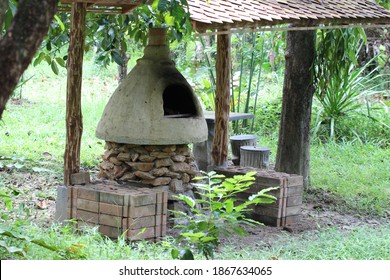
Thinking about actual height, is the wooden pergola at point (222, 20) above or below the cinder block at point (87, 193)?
above

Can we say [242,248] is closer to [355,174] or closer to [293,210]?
[293,210]

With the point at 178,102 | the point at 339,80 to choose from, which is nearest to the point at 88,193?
the point at 178,102

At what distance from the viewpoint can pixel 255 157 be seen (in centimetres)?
962

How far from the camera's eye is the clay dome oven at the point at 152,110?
7.64 m

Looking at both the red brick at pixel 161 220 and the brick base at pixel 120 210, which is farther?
the red brick at pixel 161 220

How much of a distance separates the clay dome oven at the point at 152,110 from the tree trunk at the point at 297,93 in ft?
6.22

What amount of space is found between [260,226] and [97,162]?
3.39 m

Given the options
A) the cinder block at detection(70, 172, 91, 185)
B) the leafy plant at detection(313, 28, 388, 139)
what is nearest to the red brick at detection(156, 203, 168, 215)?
the cinder block at detection(70, 172, 91, 185)

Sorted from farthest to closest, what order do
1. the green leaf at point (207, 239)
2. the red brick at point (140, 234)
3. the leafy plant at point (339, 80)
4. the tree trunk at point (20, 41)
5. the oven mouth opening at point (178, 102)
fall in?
the leafy plant at point (339, 80)
the oven mouth opening at point (178, 102)
the red brick at point (140, 234)
the green leaf at point (207, 239)
the tree trunk at point (20, 41)

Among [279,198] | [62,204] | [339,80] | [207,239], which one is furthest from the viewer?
[339,80]

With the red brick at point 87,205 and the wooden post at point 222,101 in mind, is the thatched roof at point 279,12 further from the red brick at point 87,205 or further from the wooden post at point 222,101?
the red brick at point 87,205

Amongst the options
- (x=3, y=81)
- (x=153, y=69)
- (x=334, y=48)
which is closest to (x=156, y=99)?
(x=153, y=69)

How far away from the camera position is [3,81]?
2908mm

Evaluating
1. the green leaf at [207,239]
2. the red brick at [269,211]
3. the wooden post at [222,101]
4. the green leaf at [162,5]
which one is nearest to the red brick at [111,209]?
the green leaf at [162,5]
